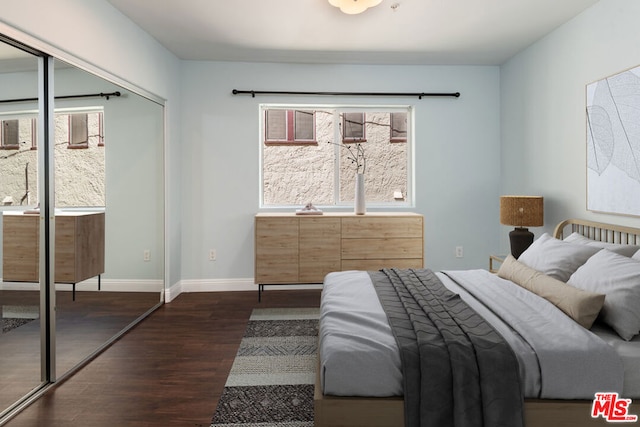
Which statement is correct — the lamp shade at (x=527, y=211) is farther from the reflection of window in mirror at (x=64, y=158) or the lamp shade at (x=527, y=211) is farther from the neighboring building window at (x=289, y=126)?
the reflection of window in mirror at (x=64, y=158)

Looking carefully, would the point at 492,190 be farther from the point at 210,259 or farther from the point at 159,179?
the point at 159,179

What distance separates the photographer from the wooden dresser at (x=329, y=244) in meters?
4.33

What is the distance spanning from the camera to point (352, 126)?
497 cm

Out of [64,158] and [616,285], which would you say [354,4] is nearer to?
[64,158]

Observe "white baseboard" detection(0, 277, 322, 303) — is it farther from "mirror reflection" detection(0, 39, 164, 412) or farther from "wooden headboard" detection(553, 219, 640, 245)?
"wooden headboard" detection(553, 219, 640, 245)

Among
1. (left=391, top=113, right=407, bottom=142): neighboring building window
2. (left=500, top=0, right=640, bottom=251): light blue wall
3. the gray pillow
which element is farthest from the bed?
(left=391, top=113, right=407, bottom=142): neighboring building window

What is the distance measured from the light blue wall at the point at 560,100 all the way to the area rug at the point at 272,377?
97.0 inches

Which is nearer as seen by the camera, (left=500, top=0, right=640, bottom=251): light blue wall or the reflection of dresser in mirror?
the reflection of dresser in mirror

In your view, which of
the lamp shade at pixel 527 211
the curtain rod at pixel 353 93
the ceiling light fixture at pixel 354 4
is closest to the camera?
the ceiling light fixture at pixel 354 4

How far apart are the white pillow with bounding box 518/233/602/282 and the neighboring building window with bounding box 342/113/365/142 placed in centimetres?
261

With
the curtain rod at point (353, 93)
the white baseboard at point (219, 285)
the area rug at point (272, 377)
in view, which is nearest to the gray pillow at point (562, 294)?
the area rug at point (272, 377)

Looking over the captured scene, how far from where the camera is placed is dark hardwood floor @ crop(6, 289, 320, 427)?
2.15 metres

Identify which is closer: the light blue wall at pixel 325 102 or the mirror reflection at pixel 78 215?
the mirror reflection at pixel 78 215

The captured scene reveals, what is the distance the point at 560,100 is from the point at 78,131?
151 inches
